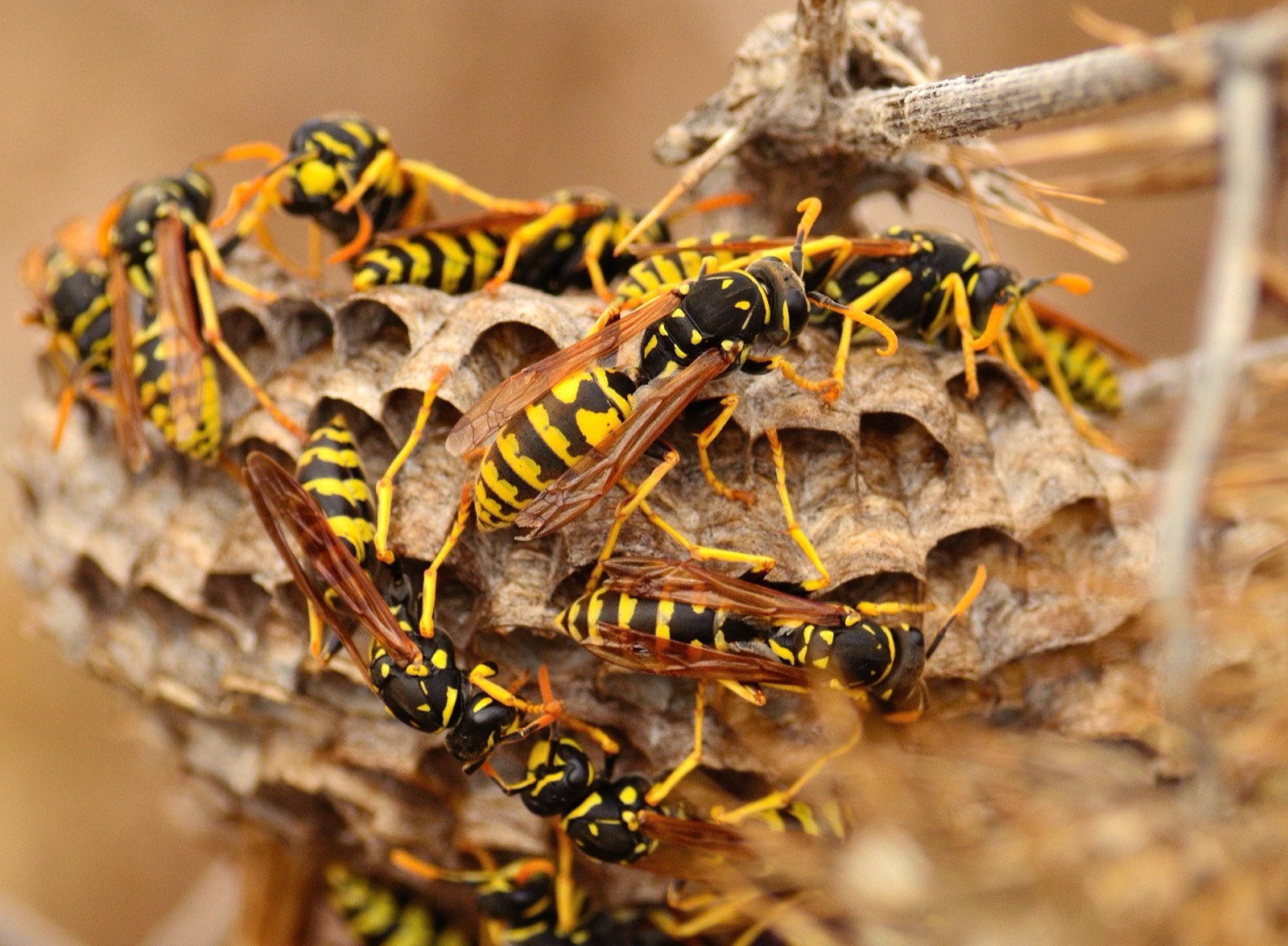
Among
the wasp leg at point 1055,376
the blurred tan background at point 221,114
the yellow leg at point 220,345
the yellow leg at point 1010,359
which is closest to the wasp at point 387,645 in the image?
the yellow leg at point 220,345

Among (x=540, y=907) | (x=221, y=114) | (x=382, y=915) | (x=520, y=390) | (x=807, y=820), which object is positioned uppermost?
(x=221, y=114)

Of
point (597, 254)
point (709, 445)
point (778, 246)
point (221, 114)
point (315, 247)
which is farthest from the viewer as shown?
point (221, 114)

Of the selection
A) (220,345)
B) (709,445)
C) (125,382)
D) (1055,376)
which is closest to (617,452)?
(709,445)

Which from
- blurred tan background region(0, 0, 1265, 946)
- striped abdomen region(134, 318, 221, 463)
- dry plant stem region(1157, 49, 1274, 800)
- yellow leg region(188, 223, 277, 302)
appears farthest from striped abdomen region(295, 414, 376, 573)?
blurred tan background region(0, 0, 1265, 946)

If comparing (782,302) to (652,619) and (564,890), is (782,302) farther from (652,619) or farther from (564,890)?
(564,890)

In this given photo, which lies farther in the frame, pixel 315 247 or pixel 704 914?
pixel 315 247

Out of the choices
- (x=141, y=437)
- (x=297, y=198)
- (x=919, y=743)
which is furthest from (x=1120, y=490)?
(x=141, y=437)
